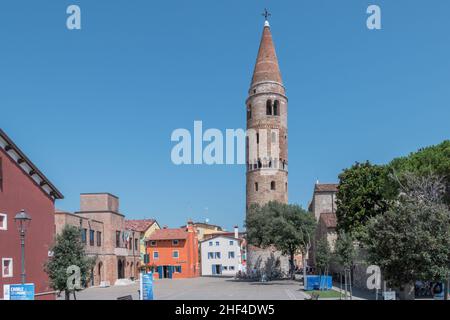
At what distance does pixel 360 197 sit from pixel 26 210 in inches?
1339

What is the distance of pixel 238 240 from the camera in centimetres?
9112

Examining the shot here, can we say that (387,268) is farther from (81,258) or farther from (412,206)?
(81,258)

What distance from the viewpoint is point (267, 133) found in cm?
7781

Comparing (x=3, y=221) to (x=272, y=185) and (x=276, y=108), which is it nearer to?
(x=272, y=185)

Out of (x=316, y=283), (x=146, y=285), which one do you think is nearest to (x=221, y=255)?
(x=316, y=283)

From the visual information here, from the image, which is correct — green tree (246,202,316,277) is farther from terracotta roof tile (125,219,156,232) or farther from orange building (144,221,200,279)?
terracotta roof tile (125,219,156,232)

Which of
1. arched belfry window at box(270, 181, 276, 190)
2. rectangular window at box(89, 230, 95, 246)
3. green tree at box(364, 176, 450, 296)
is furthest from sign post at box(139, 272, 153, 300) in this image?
arched belfry window at box(270, 181, 276, 190)

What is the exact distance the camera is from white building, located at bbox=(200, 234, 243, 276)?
297 ft

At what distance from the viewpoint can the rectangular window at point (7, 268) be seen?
27.4 metres

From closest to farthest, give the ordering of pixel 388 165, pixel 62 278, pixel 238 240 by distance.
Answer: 1. pixel 62 278
2. pixel 388 165
3. pixel 238 240

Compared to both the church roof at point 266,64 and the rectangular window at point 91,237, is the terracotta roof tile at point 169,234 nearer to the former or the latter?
the church roof at point 266,64

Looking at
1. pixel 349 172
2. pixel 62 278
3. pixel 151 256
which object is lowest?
pixel 151 256
